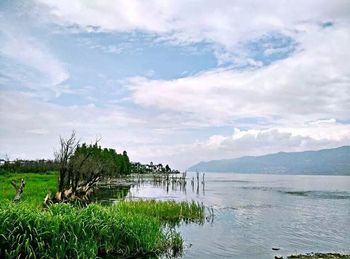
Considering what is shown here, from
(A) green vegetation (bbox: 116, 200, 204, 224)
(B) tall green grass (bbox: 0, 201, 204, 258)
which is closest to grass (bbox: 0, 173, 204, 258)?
(B) tall green grass (bbox: 0, 201, 204, 258)

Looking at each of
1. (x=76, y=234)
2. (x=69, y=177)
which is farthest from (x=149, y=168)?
(x=76, y=234)

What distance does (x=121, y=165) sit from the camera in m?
104

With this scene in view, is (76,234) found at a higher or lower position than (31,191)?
lower

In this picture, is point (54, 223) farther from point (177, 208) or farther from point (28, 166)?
point (28, 166)

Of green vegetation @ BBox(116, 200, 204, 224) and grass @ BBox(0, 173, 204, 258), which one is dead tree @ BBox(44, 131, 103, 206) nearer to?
green vegetation @ BBox(116, 200, 204, 224)

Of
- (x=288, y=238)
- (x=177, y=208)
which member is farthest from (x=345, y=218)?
(x=177, y=208)

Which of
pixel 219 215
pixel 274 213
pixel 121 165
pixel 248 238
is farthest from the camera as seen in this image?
pixel 121 165

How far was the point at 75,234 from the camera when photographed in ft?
46.4

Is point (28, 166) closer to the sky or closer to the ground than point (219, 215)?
closer to the sky

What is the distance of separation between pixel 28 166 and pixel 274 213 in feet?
183

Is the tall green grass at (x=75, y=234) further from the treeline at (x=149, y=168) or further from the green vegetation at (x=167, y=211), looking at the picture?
the treeline at (x=149, y=168)

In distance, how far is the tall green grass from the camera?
42.2 ft

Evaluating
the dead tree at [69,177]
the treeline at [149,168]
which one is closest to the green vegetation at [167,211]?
the dead tree at [69,177]

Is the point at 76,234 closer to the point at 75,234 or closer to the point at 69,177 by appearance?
the point at 75,234
